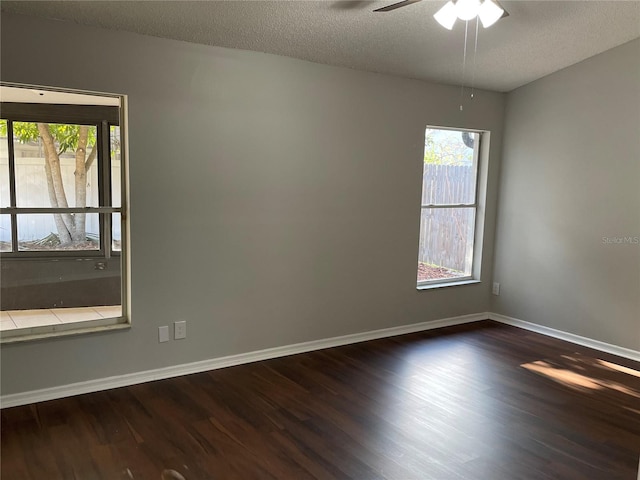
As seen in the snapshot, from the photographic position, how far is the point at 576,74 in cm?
447

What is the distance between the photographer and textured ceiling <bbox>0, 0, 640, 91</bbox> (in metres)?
2.95

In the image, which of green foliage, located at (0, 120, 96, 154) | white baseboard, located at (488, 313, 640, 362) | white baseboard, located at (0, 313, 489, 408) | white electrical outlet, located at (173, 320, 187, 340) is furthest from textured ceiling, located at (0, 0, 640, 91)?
white baseboard, located at (488, 313, 640, 362)

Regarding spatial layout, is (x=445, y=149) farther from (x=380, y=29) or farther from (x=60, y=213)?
(x=60, y=213)

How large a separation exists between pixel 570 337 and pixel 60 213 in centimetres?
431

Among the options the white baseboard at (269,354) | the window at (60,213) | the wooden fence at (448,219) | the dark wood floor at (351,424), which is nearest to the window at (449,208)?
the wooden fence at (448,219)

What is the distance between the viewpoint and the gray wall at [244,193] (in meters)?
3.17

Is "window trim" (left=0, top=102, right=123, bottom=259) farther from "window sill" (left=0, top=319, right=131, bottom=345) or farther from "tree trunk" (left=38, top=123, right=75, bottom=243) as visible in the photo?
"window sill" (left=0, top=319, right=131, bottom=345)

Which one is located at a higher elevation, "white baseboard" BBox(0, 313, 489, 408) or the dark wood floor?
"white baseboard" BBox(0, 313, 489, 408)

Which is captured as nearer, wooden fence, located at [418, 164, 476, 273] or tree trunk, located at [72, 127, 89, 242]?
tree trunk, located at [72, 127, 89, 242]

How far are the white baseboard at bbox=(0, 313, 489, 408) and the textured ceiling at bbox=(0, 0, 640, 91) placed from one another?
223cm

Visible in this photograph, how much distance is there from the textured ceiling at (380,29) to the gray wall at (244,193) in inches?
6.0

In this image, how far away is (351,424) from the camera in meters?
2.95

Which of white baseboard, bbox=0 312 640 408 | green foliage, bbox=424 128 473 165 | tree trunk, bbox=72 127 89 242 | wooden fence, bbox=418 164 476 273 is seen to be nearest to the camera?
white baseboard, bbox=0 312 640 408

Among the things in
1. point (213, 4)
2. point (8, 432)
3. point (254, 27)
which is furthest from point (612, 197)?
point (8, 432)
